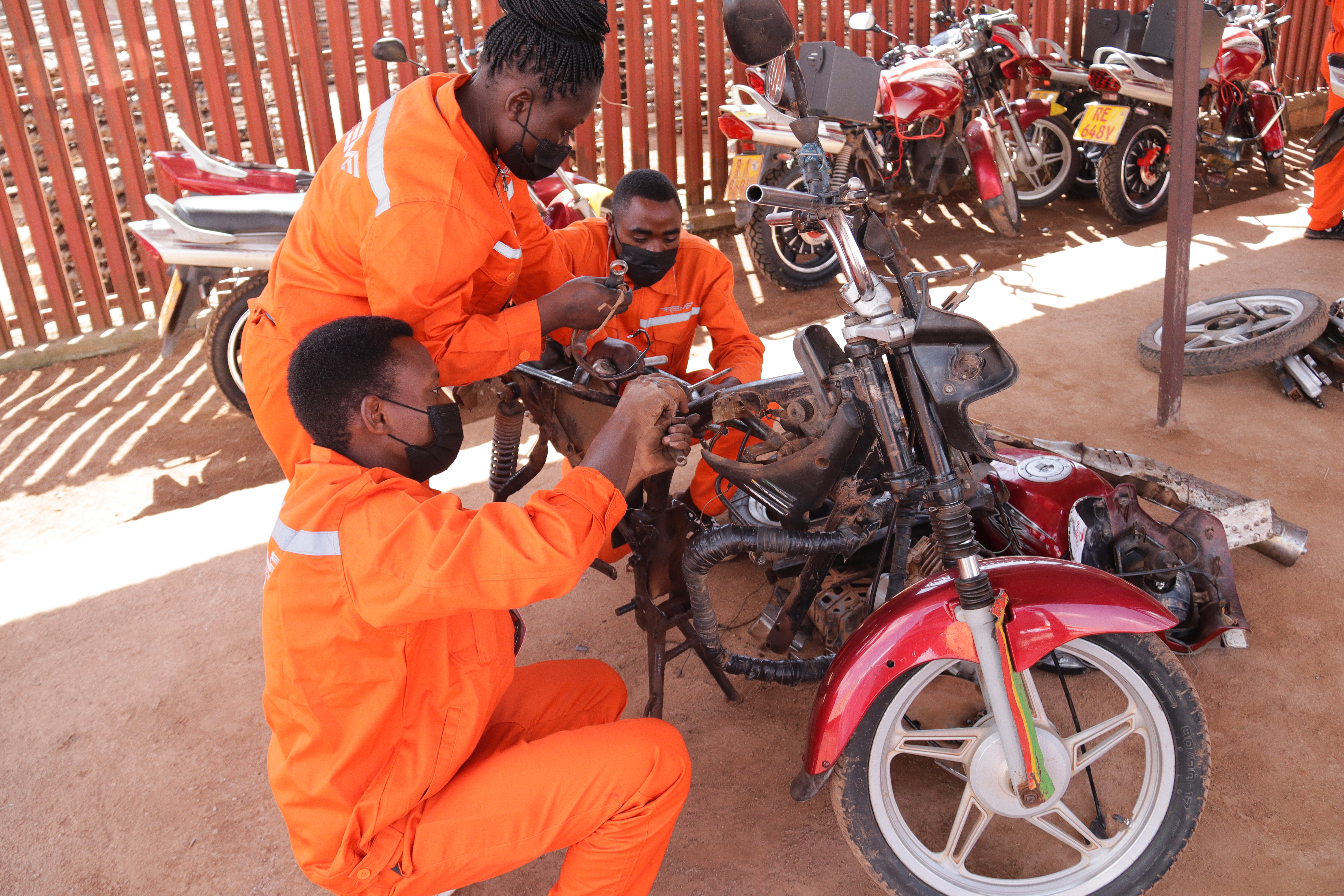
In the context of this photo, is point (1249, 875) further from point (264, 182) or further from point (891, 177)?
point (891, 177)

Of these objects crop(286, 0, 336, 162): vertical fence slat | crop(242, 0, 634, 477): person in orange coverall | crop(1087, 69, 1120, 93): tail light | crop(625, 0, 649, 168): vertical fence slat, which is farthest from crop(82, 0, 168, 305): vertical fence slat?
crop(1087, 69, 1120, 93): tail light

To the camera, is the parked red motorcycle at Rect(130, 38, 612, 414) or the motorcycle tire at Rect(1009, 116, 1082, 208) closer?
the parked red motorcycle at Rect(130, 38, 612, 414)

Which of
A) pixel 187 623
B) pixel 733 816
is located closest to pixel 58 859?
pixel 187 623

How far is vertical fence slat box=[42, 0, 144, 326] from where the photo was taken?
481cm

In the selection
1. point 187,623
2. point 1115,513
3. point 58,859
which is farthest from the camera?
point 187,623

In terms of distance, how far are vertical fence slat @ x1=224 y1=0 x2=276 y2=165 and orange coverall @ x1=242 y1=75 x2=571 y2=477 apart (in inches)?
135

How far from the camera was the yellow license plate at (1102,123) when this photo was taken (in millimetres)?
6266

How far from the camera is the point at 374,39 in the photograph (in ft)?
17.7

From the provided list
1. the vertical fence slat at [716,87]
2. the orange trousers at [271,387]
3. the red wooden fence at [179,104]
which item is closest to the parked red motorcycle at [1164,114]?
the red wooden fence at [179,104]

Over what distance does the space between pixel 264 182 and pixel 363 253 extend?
2969 mm

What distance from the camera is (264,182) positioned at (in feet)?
14.6

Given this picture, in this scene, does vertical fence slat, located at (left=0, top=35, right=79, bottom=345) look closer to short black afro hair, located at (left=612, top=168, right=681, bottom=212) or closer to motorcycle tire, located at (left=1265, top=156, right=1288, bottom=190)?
short black afro hair, located at (left=612, top=168, right=681, bottom=212)

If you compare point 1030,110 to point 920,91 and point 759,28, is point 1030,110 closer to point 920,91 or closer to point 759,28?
point 920,91

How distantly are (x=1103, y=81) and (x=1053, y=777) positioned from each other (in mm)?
6013
